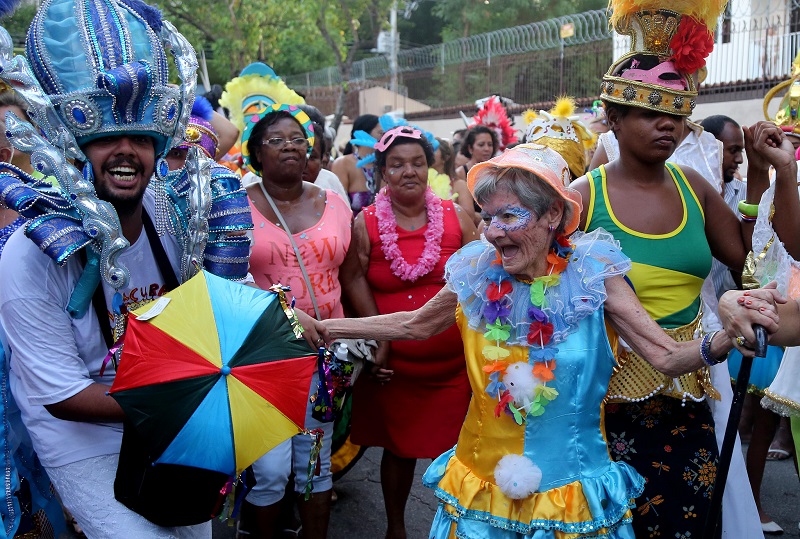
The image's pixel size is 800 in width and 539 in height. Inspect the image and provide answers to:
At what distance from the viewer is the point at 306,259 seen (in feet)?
15.6

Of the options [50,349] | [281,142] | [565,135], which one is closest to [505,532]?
[50,349]

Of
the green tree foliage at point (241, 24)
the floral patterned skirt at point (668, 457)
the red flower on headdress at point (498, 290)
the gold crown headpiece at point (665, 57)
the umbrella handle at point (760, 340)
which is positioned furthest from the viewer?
the green tree foliage at point (241, 24)

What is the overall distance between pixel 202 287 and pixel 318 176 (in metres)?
4.37

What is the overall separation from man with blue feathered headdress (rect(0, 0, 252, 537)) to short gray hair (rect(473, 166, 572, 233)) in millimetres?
1015

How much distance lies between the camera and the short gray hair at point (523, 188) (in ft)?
9.82

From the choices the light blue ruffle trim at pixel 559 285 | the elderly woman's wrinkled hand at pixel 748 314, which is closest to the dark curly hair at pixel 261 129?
the light blue ruffle trim at pixel 559 285

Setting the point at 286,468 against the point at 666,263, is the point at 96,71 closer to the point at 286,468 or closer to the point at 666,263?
the point at 666,263

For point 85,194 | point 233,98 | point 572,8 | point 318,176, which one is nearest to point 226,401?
point 85,194

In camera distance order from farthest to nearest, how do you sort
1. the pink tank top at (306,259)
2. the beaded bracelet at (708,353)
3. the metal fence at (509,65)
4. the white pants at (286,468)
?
the metal fence at (509,65) → the pink tank top at (306,259) → the white pants at (286,468) → the beaded bracelet at (708,353)

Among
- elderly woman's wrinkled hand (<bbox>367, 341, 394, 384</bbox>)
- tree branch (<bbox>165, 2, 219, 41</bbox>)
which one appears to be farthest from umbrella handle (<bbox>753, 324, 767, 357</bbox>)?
tree branch (<bbox>165, 2, 219, 41</bbox>)

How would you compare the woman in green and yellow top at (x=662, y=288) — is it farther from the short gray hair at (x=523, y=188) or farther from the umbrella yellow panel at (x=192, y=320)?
the umbrella yellow panel at (x=192, y=320)

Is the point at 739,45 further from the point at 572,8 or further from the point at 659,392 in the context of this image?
the point at 572,8

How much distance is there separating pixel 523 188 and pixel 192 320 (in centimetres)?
120

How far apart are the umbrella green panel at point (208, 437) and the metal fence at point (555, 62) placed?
A: 8.99 m
